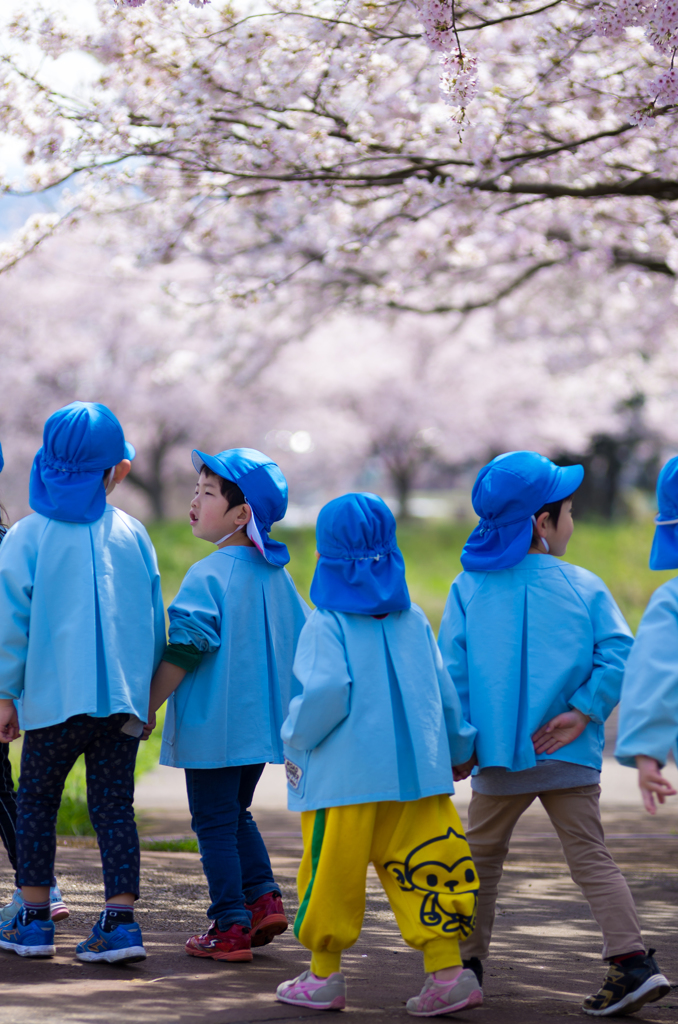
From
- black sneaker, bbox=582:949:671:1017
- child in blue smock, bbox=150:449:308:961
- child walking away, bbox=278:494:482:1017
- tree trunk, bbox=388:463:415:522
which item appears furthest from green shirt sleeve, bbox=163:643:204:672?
tree trunk, bbox=388:463:415:522

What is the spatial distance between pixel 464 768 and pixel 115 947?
1061 millimetres

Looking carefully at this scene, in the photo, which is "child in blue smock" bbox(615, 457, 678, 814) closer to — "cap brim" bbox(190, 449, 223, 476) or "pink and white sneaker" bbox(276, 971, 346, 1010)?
"pink and white sneaker" bbox(276, 971, 346, 1010)

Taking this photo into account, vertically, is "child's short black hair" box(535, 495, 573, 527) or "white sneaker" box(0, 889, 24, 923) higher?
"child's short black hair" box(535, 495, 573, 527)

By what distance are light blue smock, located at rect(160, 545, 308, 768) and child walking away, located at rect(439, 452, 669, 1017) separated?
0.54 metres

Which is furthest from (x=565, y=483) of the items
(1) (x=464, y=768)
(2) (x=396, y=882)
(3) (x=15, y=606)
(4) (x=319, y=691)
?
(3) (x=15, y=606)

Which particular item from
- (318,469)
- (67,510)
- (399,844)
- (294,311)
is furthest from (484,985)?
(318,469)

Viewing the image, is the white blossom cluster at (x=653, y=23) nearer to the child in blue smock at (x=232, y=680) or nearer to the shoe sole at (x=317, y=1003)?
A: the child in blue smock at (x=232, y=680)

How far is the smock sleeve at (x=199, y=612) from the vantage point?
2928mm

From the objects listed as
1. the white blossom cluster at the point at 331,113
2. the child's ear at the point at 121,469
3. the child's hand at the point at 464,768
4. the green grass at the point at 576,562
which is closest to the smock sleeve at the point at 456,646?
the child's hand at the point at 464,768

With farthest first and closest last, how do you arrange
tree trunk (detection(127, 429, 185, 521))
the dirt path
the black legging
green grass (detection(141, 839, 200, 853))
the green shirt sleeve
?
tree trunk (detection(127, 429, 185, 521))
green grass (detection(141, 839, 200, 853))
the black legging
the green shirt sleeve
the dirt path

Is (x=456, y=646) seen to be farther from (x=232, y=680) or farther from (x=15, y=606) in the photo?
(x=15, y=606)

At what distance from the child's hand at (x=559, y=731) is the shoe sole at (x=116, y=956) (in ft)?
3.96

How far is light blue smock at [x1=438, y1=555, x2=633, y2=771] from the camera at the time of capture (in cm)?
274

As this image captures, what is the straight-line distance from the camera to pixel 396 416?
21.6 meters
